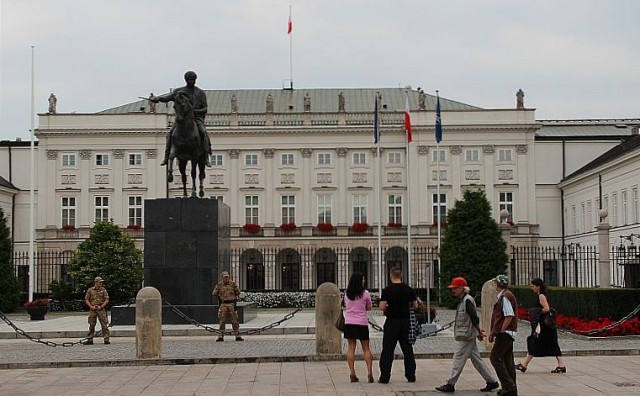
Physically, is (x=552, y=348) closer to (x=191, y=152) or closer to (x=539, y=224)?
(x=191, y=152)

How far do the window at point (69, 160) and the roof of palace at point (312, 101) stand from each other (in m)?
4.67

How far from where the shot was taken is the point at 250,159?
264 feet

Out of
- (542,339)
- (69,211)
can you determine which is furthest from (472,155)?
(542,339)

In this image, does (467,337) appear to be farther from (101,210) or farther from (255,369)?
(101,210)

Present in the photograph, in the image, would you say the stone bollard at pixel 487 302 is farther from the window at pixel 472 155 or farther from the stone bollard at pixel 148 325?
the window at pixel 472 155

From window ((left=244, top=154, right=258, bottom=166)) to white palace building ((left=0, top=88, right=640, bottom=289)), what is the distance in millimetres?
100

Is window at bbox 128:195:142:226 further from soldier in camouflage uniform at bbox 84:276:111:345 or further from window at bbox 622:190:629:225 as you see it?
soldier in camouflage uniform at bbox 84:276:111:345

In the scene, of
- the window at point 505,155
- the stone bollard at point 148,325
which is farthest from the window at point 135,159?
the stone bollard at point 148,325

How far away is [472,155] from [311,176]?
12465mm

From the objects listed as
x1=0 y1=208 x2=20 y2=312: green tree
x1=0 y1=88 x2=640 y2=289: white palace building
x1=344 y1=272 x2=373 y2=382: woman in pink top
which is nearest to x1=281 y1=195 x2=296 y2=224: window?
x1=0 y1=88 x2=640 y2=289: white palace building

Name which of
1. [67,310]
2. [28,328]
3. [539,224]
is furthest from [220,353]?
[539,224]

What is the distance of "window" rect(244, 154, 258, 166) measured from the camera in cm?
8044

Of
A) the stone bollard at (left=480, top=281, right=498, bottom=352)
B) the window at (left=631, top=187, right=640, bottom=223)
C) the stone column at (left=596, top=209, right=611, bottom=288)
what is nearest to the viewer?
the stone bollard at (left=480, top=281, right=498, bottom=352)

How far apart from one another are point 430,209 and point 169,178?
52977 mm
